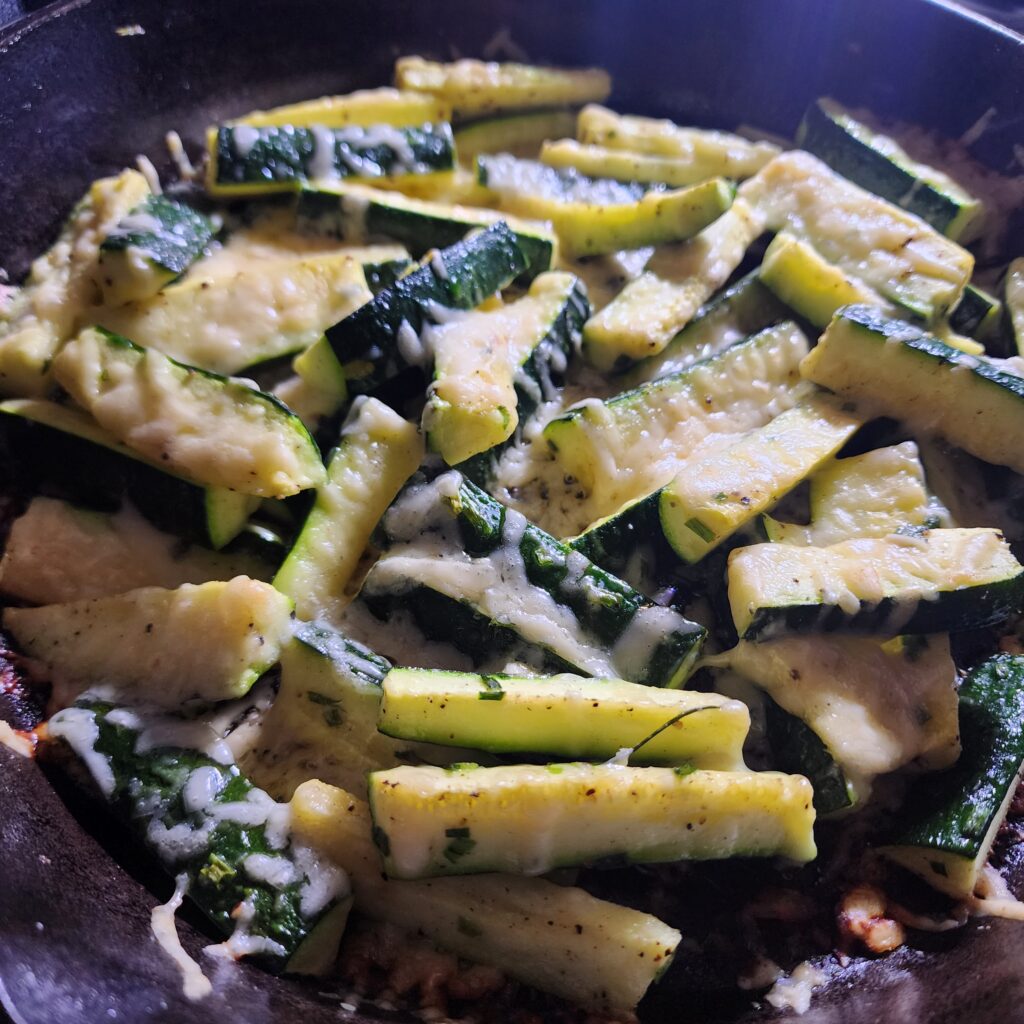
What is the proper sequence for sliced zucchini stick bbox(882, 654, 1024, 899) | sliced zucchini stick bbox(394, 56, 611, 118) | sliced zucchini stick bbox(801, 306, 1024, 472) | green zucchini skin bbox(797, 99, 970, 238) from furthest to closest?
sliced zucchini stick bbox(394, 56, 611, 118)
green zucchini skin bbox(797, 99, 970, 238)
sliced zucchini stick bbox(801, 306, 1024, 472)
sliced zucchini stick bbox(882, 654, 1024, 899)

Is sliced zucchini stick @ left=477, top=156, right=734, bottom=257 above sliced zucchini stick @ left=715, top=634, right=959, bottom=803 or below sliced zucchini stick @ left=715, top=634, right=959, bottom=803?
above

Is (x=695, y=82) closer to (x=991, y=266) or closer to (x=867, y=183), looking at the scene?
(x=867, y=183)

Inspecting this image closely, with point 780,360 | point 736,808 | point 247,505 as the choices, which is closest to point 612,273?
point 780,360

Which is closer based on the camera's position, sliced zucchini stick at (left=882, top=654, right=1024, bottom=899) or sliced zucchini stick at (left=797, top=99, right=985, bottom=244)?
sliced zucchini stick at (left=882, top=654, right=1024, bottom=899)

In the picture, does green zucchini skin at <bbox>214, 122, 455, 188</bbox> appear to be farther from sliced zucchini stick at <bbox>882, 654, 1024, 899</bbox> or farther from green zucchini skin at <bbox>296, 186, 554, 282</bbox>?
sliced zucchini stick at <bbox>882, 654, 1024, 899</bbox>

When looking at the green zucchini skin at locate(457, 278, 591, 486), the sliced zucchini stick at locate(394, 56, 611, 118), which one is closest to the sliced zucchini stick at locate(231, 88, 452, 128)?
the sliced zucchini stick at locate(394, 56, 611, 118)

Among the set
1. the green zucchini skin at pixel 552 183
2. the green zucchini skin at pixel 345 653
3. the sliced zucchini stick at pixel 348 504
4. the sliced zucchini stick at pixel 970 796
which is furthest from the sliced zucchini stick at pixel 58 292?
the sliced zucchini stick at pixel 970 796
